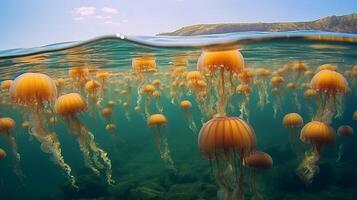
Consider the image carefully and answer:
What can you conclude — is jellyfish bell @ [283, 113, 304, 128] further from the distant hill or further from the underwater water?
the distant hill

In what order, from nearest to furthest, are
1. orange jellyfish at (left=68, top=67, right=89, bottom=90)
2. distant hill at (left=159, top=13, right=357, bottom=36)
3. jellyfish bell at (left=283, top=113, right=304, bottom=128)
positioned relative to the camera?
jellyfish bell at (left=283, top=113, right=304, bottom=128), distant hill at (left=159, top=13, right=357, bottom=36), orange jellyfish at (left=68, top=67, right=89, bottom=90)

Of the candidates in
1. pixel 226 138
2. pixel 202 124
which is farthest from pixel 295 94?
pixel 226 138

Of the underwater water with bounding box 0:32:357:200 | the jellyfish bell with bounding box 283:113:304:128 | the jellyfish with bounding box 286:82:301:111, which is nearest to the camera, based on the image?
the underwater water with bounding box 0:32:357:200

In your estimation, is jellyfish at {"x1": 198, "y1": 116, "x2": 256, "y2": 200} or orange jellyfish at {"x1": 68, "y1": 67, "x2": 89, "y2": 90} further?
orange jellyfish at {"x1": 68, "y1": 67, "x2": 89, "y2": 90}

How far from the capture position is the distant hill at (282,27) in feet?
36.5

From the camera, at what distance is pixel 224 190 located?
534 cm

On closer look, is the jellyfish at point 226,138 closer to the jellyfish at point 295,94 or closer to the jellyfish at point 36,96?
the jellyfish at point 36,96

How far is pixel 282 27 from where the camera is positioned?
1116 cm

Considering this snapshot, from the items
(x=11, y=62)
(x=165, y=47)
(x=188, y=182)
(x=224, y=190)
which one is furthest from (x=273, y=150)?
(x=11, y=62)

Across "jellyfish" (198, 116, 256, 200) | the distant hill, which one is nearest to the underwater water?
"jellyfish" (198, 116, 256, 200)

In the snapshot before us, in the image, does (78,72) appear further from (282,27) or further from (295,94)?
(295,94)

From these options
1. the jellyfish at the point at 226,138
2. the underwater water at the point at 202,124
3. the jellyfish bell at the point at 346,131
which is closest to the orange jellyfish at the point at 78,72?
the underwater water at the point at 202,124

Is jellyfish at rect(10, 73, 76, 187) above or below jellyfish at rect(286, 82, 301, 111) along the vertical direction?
above

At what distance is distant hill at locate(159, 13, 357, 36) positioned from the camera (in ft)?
36.5
